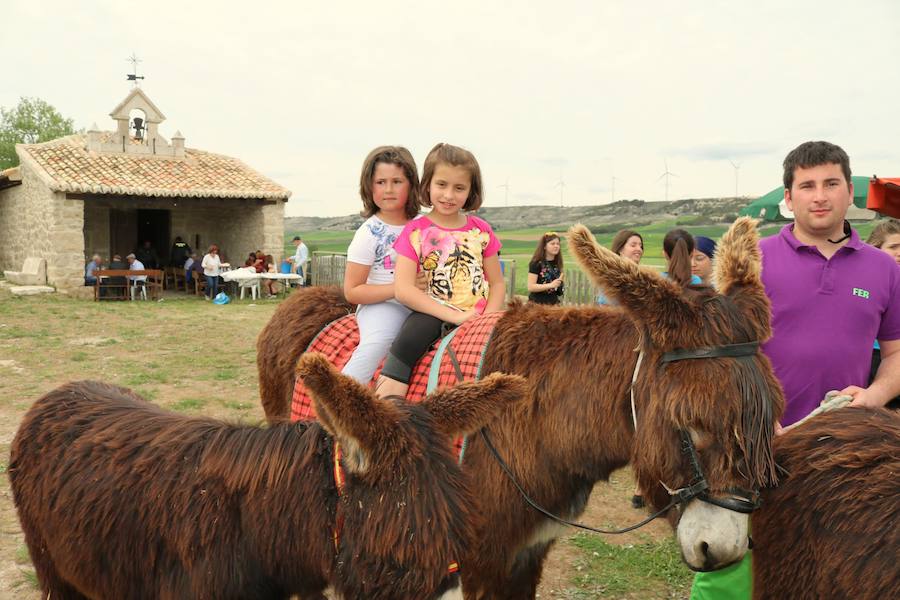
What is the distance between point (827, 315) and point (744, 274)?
0.69 m

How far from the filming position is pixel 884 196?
21.9 feet

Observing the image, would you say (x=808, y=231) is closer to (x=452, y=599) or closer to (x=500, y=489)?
(x=500, y=489)

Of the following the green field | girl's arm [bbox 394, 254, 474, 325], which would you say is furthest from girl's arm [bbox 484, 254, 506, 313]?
the green field

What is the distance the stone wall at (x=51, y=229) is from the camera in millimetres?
20031

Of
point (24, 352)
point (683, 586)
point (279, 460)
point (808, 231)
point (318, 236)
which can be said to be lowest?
point (683, 586)

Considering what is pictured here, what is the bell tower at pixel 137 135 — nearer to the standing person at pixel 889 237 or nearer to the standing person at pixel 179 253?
the standing person at pixel 179 253

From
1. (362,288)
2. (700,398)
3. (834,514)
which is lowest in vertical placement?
(834,514)

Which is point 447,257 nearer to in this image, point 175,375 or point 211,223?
point 175,375

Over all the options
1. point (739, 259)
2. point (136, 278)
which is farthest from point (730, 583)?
point (136, 278)

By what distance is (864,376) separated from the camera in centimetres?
→ 282

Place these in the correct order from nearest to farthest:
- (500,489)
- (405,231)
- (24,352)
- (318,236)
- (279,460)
→ (279,460), (500,489), (405,231), (24,352), (318,236)

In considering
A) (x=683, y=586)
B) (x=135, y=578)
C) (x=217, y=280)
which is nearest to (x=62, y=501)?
(x=135, y=578)

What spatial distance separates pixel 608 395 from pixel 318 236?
42410mm

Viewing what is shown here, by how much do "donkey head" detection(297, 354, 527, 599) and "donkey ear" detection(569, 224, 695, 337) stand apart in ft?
2.70
